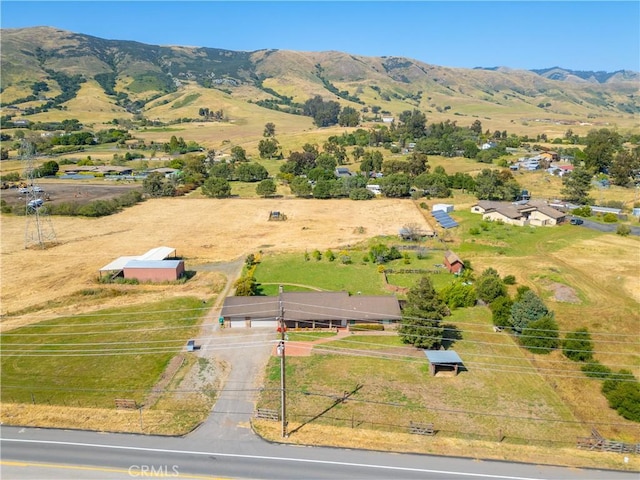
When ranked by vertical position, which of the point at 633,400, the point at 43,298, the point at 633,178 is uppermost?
the point at 633,178

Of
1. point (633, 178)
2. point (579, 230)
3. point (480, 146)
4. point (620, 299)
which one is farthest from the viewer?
point (480, 146)

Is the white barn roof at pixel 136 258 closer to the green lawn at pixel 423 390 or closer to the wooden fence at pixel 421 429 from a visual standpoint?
the green lawn at pixel 423 390

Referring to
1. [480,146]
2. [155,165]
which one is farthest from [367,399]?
[480,146]

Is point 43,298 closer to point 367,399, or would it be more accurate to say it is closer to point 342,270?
point 342,270

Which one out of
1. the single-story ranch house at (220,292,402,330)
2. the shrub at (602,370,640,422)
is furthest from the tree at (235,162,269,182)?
the shrub at (602,370,640,422)

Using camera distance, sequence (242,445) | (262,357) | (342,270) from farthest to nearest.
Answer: (342,270) → (262,357) → (242,445)

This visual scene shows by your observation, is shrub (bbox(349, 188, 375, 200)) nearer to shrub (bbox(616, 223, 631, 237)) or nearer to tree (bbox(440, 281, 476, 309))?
shrub (bbox(616, 223, 631, 237))
